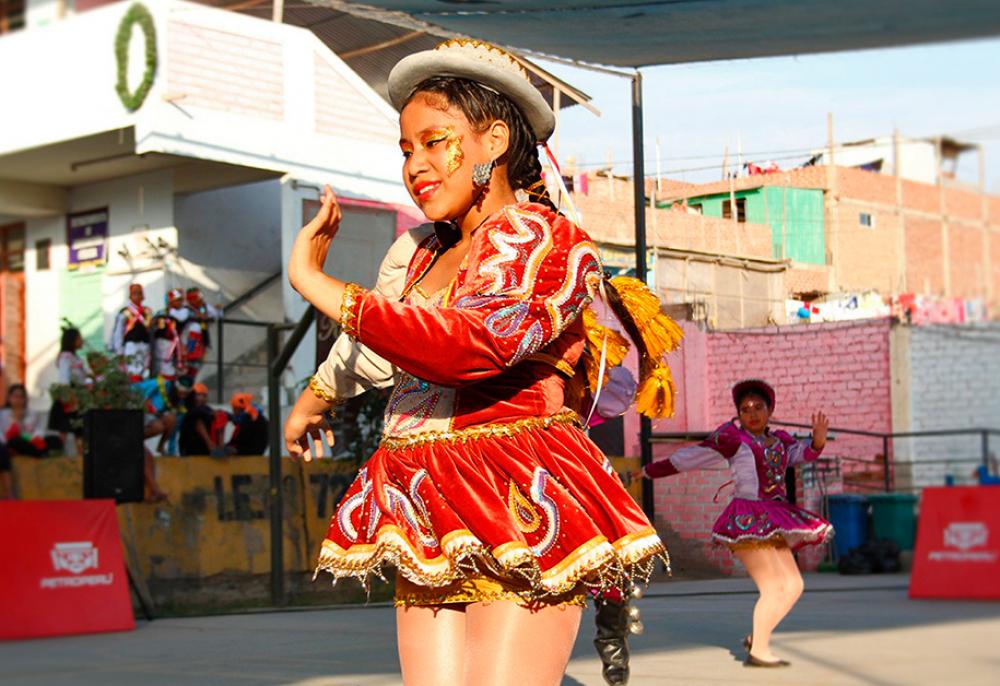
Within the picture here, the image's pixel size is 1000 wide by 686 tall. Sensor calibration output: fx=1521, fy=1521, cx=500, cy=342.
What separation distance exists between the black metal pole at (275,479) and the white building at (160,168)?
57.7 inches

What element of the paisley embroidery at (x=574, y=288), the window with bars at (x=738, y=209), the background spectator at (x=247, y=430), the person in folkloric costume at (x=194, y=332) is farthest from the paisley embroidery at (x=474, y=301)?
the person in folkloric costume at (x=194, y=332)

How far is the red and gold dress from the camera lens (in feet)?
10.6

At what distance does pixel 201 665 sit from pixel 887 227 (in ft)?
16.1

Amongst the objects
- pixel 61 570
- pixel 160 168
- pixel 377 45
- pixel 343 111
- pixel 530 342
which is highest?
pixel 160 168

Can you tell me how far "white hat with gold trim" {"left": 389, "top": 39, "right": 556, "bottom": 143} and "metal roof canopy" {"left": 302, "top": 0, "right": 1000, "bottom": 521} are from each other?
146cm

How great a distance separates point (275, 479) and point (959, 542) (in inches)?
371

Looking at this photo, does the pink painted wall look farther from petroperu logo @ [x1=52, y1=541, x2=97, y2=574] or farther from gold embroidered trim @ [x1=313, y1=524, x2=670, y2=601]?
petroperu logo @ [x1=52, y1=541, x2=97, y2=574]

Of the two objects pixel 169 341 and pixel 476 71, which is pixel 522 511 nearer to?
pixel 476 71

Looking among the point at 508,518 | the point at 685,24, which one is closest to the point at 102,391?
the point at 685,24

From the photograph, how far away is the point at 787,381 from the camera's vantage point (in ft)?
19.7

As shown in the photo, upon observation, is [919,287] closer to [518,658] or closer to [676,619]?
[518,658]

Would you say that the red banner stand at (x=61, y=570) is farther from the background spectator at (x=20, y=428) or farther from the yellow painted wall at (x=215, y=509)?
the background spectator at (x=20, y=428)

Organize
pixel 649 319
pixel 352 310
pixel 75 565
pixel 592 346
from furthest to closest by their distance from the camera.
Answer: pixel 75 565 < pixel 649 319 < pixel 592 346 < pixel 352 310

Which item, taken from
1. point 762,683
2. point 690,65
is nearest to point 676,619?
point 762,683
